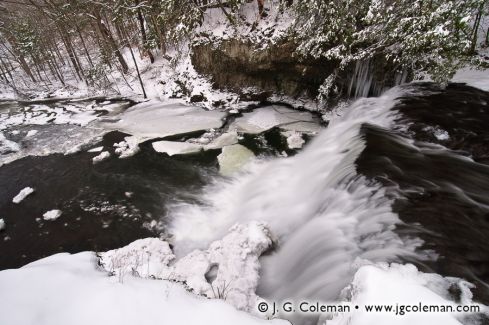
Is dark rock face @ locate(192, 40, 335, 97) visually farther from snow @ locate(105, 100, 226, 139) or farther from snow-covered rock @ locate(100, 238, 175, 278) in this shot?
snow-covered rock @ locate(100, 238, 175, 278)

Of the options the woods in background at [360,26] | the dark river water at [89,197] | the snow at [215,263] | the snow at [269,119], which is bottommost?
the dark river water at [89,197]

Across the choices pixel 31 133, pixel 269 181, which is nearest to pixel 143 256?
pixel 269 181

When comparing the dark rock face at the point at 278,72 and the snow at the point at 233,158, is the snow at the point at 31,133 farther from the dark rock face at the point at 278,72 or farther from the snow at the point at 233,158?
the snow at the point at 233,158

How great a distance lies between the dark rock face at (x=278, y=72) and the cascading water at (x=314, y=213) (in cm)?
90

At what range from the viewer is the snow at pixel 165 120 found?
979 cm

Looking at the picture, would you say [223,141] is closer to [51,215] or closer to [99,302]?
[51,215]

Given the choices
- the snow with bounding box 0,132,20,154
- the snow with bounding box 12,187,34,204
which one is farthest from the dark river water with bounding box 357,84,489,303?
the snow with bounding box 0,132,20,154

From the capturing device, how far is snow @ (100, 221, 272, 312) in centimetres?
418

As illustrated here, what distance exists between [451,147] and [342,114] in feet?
12.9

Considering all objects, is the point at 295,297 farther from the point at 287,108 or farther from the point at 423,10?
the point at 287,108

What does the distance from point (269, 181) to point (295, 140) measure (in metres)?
2.02

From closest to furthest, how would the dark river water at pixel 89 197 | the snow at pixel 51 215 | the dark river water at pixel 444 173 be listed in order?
the dark river water at pixel 444 173
the dark river water at pixel 89 197
the snow at pixel 51 215

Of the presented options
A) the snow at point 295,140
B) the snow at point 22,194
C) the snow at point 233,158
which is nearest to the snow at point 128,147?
the snow at point 22,194

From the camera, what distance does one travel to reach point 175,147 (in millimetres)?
8789
